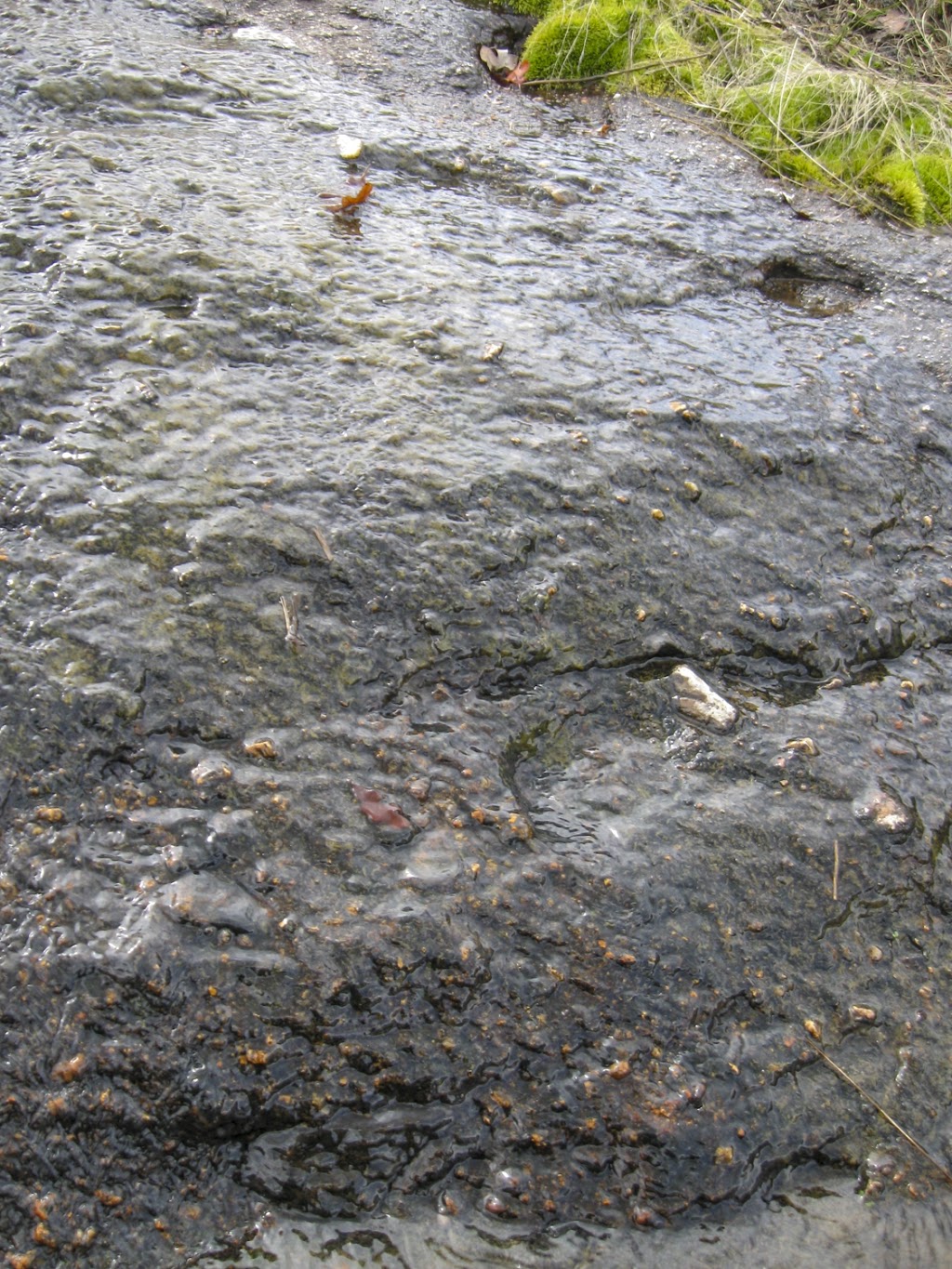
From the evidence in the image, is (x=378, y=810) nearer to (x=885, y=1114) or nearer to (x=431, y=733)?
(x=431, y=733)

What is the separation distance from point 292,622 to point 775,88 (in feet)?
11.9

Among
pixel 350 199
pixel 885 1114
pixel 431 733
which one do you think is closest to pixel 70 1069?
pixel 431 733

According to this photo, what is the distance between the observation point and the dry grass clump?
3.84 m

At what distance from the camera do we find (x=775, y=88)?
13.1 feet

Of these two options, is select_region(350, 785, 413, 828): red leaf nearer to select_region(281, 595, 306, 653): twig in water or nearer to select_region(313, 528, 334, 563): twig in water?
select_region(281, 595, 306, 653): twig in water

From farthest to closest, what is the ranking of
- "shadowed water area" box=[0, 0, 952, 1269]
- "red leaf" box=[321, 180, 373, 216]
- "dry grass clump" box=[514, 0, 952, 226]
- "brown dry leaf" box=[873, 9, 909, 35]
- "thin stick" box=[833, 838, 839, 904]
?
"brown dry leaf" box=[873, 9, 909, 35]
"dry grass clump" box=[514, 0, 952, 226]
"red leaf" box=[321, 180, 373, 216]
"thin stick" box=[833, 838, 839, 904]
"shadowed water area" box=[0, 0, 952, 1269]

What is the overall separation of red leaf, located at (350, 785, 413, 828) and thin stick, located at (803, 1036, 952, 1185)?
827mm

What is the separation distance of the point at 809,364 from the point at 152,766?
87.3 inches

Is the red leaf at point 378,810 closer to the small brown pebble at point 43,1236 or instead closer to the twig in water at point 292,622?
the twig in water at point 292,622

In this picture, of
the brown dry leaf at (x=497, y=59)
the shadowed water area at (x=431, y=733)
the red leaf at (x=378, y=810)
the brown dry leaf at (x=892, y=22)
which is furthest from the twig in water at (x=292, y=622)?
the brown dry leaf at (x=892, y=22)

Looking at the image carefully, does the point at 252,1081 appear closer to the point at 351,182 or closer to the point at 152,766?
the point at 152,766

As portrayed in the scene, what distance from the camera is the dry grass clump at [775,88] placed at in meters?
3.84

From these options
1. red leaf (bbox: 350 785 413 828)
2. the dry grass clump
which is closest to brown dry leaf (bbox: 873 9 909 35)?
the dry grass clump

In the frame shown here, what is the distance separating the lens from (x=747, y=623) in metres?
2.15
